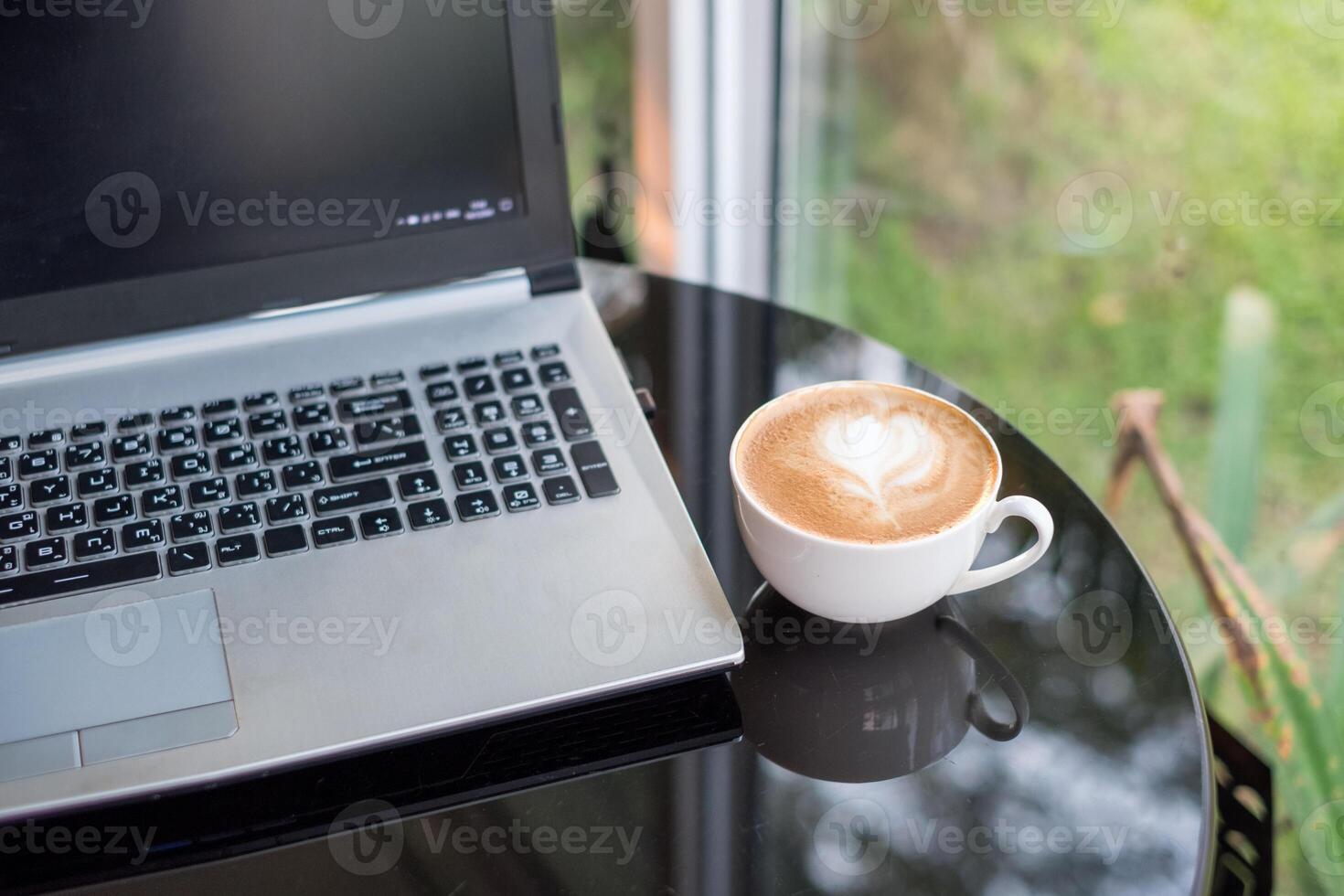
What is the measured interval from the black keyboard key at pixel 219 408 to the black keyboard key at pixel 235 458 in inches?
1.4

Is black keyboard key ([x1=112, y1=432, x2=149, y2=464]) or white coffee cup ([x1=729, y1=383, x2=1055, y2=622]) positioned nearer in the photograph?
white coffee cup ([x1=729, y1=383, x2=1055, y2=622])

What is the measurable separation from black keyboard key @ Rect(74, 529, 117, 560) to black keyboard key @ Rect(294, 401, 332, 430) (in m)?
0.11

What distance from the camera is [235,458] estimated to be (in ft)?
1.96

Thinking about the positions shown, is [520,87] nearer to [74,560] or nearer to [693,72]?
[74,560]

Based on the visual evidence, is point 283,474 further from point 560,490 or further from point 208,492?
point 560,490

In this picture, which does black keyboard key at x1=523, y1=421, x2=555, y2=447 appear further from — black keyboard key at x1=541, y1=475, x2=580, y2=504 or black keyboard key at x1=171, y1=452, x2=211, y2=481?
black keyboard key at x1=171, y1=452, x2=211, y2=481

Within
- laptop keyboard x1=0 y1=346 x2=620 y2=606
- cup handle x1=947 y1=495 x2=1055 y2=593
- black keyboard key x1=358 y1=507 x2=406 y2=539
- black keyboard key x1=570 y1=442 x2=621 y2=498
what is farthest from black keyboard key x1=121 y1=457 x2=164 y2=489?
cup handle x1=947 y1=495 x2=1055 y2=593

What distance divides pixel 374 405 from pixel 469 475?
87mm

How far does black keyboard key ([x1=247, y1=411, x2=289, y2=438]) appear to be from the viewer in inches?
24.4

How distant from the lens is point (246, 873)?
0.47m

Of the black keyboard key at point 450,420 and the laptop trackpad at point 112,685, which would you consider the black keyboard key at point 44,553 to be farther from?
the black keyboard key at point 450,420

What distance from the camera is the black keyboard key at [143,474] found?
1.92ft

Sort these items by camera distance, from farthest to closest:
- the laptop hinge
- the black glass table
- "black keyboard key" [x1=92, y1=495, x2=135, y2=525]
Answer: the laptop hinge → "black keyboard key" [x1=92, y1=495, x2=135, y2=525] → the black glass table

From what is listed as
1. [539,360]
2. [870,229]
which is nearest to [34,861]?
[539,360]
